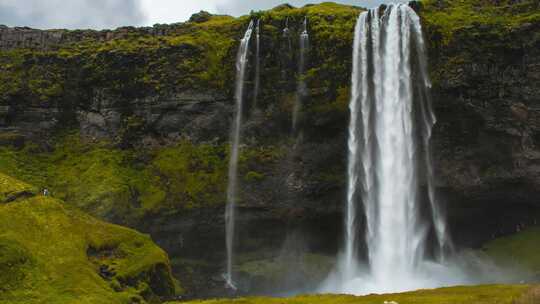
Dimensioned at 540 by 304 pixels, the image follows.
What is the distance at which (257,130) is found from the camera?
66.1 metres

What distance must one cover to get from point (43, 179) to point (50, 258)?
93.3 feet

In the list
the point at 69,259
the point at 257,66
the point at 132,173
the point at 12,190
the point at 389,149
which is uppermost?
the point at 257,66

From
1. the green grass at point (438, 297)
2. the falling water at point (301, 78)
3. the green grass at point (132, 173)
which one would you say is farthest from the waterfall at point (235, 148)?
the green grass at point (438, 297)

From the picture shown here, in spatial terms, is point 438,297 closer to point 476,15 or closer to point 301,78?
point 301,78

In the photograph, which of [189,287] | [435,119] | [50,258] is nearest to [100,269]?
[50,258]

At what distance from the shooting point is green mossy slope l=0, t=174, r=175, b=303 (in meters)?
37.5

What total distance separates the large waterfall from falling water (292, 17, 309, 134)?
Result: 5.55 metres

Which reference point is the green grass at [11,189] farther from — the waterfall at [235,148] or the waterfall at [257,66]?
the waterfall at [257,66]

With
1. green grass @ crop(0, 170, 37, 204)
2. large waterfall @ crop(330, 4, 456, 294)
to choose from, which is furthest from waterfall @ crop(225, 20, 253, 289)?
green grass @ crop(0, 170, 37, 204)

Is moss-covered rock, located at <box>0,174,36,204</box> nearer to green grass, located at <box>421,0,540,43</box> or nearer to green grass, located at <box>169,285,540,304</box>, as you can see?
green grass, located at <box>169,285,540,304</box>

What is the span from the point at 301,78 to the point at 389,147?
40.6 ft

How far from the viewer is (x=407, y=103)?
60.1 metres

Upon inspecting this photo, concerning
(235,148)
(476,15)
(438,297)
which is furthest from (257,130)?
(438,297)

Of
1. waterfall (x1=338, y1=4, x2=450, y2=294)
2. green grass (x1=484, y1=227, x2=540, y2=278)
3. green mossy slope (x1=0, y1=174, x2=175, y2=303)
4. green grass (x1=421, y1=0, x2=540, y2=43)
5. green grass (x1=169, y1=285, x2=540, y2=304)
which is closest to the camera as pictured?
green grass (x1=169, y1=285, x2=540, y2=304)
